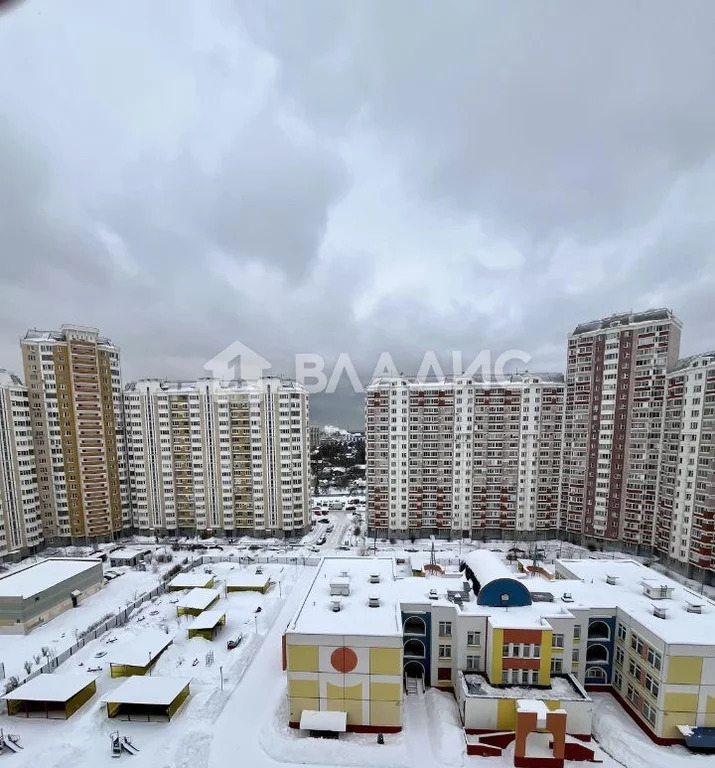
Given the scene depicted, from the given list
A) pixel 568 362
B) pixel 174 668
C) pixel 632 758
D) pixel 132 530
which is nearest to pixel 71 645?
pixel 174 668

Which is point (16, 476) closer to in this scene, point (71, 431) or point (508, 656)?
point (71, 431)

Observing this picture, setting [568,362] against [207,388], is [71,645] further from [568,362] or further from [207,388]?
[568,362]

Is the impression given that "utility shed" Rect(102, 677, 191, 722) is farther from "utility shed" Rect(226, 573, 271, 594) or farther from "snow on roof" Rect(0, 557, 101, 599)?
"snow on roof" Rect(0, 557, 101, 599)

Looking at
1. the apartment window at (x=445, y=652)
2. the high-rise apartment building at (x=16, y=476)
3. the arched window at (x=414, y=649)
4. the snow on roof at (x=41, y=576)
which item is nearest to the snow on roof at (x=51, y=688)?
the snow on roof at (x=41, y=576)

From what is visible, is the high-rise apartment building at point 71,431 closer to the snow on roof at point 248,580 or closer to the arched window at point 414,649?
the snow on roof at point 248,580

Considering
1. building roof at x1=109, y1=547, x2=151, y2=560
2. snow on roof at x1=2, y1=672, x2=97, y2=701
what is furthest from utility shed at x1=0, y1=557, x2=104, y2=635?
snow on roof at x1=2, y1=672, x2=97, y2=701

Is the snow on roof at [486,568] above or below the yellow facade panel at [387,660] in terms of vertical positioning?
above

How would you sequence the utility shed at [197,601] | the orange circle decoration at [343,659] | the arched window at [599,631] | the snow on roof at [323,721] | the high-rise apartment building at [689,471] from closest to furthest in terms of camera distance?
the snow on roof at [323,721] → the orange circle decoration at [343,659] → the arched window at [599,631] → the utility shed at [197,601] → the high-rise apartment building at [689,471]
